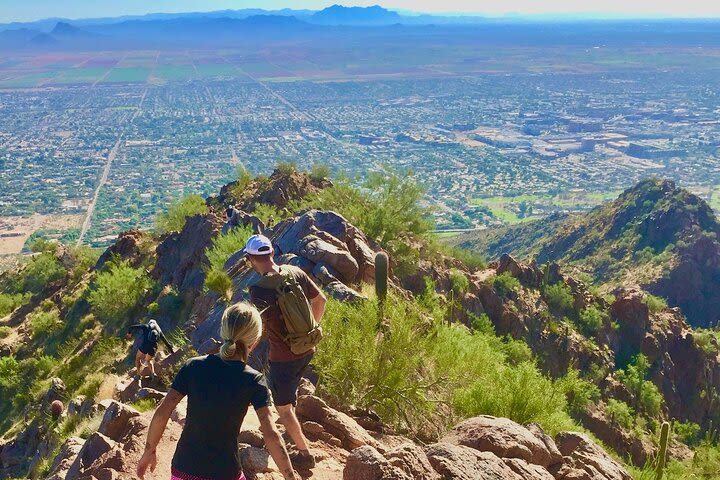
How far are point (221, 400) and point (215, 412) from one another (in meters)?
0.09

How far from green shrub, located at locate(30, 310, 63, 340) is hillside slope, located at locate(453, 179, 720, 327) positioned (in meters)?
36.4

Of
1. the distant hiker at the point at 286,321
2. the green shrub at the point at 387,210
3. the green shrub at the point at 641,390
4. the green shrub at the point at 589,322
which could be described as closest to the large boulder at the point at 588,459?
the distant hiker at the point at 286,321

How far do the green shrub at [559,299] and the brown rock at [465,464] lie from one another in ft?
68.6

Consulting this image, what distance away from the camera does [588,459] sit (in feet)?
25.7

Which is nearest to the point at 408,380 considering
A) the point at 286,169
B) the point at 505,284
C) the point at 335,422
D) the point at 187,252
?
the point at 335,422

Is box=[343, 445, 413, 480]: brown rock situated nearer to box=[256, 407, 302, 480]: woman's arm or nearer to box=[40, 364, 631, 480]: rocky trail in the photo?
box=[40, 364, 631, 480]: rocky trail

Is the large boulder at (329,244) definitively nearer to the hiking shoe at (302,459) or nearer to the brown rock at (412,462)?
the hiking shoe at (302,459)

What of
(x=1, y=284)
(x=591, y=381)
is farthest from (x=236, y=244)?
(x=1, y=284)

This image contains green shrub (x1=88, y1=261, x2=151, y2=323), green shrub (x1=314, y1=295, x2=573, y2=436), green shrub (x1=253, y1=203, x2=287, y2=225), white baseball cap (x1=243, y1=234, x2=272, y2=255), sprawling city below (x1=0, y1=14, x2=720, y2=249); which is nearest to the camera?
white baseball cap (x1=243, y1=234, x2=272, y2=255)

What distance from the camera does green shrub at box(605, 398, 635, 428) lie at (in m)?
20.8

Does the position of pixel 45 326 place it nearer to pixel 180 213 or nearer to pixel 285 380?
pixel 180 213

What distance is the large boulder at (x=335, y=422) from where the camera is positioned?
7.61 m

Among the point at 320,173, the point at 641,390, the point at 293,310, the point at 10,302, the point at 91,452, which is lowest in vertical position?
the point at 641,390

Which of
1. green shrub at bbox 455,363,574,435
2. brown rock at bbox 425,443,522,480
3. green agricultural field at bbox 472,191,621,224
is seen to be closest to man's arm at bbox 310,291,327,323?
brown rock at bbox 425,443,522,480
